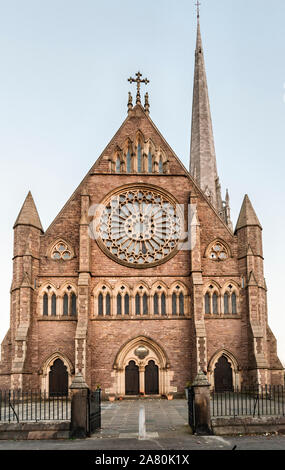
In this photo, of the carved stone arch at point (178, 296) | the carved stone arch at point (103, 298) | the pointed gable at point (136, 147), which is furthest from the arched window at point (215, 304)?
the pointed gable at point (136, 147)

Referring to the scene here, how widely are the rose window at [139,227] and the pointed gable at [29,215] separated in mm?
4189

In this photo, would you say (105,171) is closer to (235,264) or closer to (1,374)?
(235,264)

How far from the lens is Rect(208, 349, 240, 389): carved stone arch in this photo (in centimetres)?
3266

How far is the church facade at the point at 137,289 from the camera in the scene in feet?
106

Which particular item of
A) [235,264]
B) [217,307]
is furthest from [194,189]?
[217,307]

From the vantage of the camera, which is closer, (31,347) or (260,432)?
(260,432)

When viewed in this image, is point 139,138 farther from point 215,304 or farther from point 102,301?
point 215,304

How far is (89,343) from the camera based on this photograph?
1268 inches

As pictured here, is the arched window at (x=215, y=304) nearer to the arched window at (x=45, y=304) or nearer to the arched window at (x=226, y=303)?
the arched window at (x=226, y=303)

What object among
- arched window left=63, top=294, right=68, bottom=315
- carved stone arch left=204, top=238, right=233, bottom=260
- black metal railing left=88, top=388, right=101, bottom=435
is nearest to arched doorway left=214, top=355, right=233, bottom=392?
carved stone arch left=204, top=238, right=233, bottom=260

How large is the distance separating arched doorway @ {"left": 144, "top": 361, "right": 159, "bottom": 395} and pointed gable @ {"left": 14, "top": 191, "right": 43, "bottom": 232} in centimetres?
1150

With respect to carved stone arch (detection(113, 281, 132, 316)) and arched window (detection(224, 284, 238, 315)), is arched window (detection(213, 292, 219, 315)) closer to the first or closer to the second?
arched window (detection(224, 284, 238, 315))

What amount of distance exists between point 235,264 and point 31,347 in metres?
14.1
